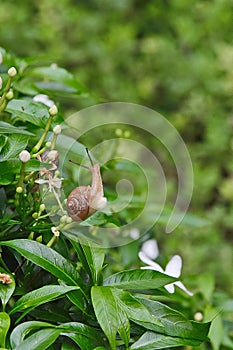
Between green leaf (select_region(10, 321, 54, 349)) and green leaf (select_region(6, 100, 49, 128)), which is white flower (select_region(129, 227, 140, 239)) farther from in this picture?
green leaf (select_region(10, 321, 54, 349))

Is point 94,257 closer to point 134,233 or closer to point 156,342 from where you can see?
point 156,342

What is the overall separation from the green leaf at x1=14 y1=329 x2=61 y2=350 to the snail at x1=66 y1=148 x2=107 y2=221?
0.16m

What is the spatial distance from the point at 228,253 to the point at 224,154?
20.3 inches

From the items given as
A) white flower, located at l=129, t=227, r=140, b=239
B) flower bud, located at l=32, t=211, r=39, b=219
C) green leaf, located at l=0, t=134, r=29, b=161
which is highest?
green leaf, located at l=0, t=134, r=29, b=161

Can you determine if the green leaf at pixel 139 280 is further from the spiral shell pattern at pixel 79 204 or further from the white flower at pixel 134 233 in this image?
the white flower at pixel 134 233

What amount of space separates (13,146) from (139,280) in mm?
244

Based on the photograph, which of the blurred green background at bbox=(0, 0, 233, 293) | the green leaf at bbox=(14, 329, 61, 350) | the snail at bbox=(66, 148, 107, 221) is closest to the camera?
the green leaf at bbox=(14, 329, 61, 350)

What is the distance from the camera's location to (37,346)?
2.19ft

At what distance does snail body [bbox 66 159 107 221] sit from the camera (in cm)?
77

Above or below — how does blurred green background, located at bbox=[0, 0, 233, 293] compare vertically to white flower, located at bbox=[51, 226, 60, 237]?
below

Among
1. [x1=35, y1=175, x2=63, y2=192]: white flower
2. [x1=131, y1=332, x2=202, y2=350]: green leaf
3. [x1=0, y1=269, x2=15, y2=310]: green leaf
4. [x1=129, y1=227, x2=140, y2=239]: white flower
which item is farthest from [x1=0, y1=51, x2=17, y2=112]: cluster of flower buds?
[x1=129, y1=227, x2=140, y2=239]: white flower

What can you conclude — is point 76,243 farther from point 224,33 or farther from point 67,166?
point 224,33

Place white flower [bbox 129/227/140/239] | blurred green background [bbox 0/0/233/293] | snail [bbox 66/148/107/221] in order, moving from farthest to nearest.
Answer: blurred green background [bbox 0/0/233/293]
white flower [bbox 129/227/140/239]
snail [bbox 66/148/107/221]

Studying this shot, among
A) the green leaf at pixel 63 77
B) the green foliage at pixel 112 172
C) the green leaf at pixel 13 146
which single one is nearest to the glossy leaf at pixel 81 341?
the green foliage at pixel 112 172
